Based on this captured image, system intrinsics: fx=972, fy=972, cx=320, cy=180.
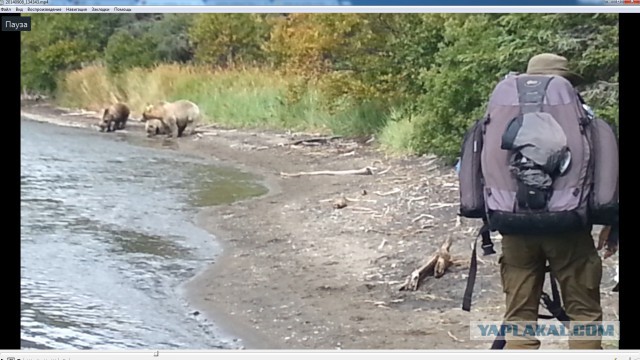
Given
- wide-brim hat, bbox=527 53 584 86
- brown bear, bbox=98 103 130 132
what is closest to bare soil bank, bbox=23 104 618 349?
brown bear, bbox=98 103 130 132

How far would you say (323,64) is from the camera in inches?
102

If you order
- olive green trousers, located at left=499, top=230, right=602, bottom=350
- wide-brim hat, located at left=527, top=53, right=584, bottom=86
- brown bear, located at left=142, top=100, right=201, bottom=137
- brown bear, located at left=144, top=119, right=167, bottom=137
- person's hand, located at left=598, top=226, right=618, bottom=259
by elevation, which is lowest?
olive green trousers, located at left=499, top=230, right=602, bottom=350

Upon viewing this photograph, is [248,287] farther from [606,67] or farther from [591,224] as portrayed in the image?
[606,67]

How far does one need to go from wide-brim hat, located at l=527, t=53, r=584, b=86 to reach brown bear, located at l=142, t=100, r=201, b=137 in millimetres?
893

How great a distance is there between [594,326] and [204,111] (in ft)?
3.83

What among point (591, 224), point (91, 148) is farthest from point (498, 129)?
point (91, 148)

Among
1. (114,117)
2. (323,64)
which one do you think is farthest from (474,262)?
(114,117)

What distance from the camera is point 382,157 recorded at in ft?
8.45

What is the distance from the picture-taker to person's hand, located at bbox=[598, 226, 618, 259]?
2.46m

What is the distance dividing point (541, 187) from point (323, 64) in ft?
2.18
